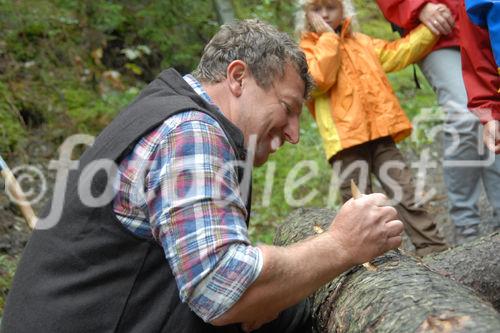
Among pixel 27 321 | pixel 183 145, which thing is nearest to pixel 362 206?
pixel 183 145

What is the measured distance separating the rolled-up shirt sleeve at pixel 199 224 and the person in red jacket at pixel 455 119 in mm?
2657

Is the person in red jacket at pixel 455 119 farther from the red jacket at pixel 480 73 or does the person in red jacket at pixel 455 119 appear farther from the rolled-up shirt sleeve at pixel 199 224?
the rolled-up shirt sleeve at pixel 199 224

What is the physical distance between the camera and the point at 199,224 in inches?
71.4

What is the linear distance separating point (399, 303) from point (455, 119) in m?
2.48

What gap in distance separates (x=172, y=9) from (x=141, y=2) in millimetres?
774

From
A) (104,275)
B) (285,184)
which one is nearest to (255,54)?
(104,275)

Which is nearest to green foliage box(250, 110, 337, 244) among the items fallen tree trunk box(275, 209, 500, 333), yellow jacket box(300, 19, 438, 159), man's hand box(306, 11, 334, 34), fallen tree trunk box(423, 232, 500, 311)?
yellow jacket box(300, 19, 438, 159)

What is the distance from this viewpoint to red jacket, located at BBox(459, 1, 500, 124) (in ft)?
10.9

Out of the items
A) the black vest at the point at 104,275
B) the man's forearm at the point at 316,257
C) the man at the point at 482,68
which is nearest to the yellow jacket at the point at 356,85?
the man at the point at 482,68

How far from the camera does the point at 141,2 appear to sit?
7.83m

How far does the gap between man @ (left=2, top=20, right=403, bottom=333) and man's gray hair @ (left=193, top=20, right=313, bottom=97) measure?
0.02m

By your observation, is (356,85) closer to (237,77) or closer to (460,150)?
(460,150)

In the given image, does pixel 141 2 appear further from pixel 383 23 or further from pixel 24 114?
pixel 383 23

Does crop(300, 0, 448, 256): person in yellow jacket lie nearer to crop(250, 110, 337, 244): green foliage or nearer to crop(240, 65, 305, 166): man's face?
crop(250, 110, 337, 244): green foliage
